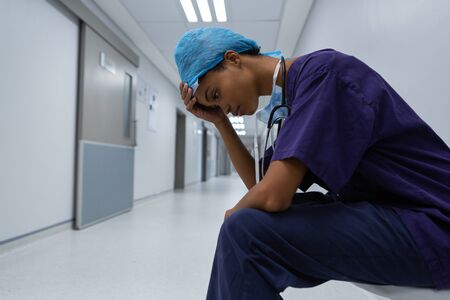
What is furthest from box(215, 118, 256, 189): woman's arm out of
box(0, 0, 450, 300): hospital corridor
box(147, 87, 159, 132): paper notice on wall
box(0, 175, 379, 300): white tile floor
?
box(147, 87, 159, 132): paper notice on wall

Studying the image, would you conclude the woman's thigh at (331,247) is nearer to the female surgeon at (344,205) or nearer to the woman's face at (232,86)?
the female surgeon at (344,205)

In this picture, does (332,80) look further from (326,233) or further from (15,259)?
(15,259)

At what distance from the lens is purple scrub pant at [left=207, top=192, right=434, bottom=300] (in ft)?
1.93

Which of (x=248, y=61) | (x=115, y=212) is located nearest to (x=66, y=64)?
(x=115, y=212)

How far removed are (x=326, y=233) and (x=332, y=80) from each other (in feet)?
1.04

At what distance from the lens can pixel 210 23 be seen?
3.65 metres

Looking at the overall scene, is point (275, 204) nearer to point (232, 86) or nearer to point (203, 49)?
point (232, 86)

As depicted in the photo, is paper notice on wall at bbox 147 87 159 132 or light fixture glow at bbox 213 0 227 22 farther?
paper notice on wall at bbox 147 87 159 132

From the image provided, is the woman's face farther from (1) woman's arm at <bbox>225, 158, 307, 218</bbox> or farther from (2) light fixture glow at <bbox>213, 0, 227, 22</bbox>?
(2) light fixture glow at <bbox>213, 0, 227, 22</bbox>

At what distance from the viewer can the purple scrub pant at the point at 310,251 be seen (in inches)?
23.2

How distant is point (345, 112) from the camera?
636 millimetres

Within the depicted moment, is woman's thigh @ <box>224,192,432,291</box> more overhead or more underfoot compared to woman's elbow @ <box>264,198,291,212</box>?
more underfoot

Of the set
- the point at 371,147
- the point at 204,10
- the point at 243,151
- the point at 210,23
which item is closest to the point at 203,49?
the point at 243,151

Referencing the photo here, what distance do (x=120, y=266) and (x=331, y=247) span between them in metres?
1.53
